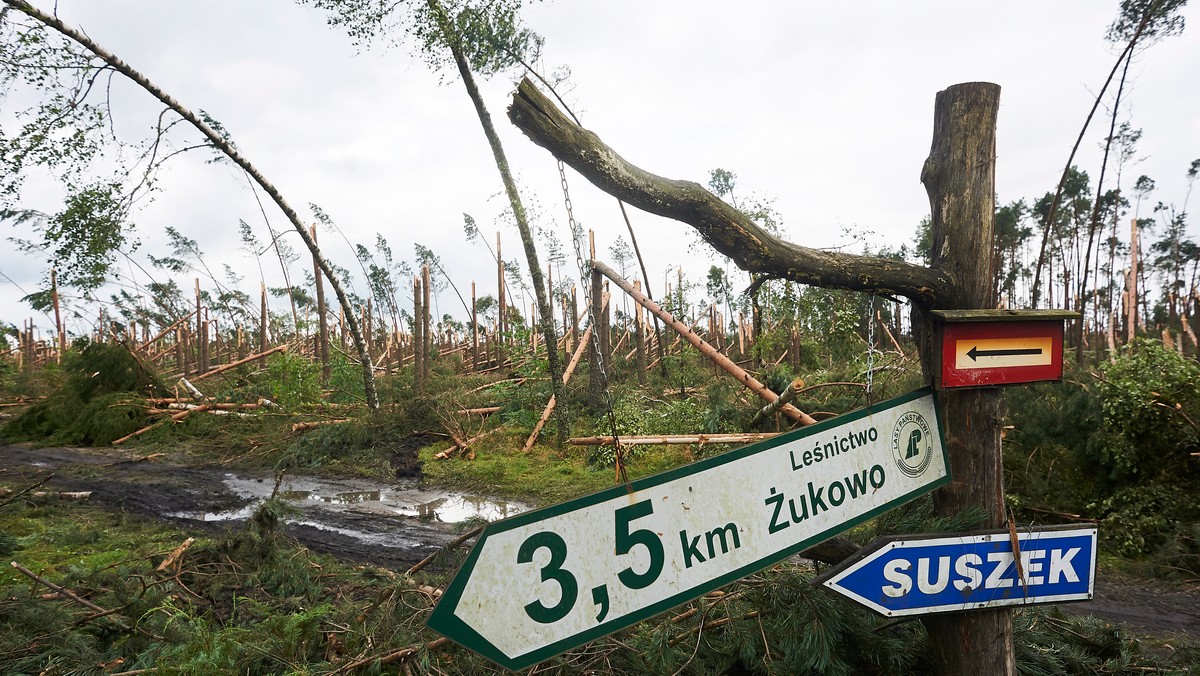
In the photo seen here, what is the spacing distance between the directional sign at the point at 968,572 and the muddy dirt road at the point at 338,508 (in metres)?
2.82

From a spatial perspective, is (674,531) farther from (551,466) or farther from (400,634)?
→ (551,466)

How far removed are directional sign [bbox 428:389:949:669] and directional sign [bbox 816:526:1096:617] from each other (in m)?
0.17

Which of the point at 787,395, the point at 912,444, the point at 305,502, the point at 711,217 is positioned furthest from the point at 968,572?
the point at 305,502

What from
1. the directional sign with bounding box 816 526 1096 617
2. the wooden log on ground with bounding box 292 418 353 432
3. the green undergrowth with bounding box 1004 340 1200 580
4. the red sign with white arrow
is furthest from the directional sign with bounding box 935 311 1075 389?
the wooden log on ground with bounding box 292 418 353 432

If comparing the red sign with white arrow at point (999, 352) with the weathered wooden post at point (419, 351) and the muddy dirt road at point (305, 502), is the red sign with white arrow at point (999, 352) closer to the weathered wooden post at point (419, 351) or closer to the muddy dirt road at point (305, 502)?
the muddy dirt road at point (305, 502)

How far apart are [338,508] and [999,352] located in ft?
24.2

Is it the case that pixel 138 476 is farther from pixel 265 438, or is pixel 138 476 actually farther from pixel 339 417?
pixel 339 417

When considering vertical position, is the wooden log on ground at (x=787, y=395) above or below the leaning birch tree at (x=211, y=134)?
below

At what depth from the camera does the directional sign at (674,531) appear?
1283mm

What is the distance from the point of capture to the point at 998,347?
6.91ft

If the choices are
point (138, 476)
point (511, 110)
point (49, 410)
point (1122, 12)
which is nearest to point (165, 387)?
point (49, 410)

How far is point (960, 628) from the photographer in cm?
209

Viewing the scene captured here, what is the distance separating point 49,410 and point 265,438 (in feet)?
18.9

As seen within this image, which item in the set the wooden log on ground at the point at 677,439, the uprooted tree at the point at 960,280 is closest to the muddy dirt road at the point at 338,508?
the wooden log on ground at the point at 677,439
